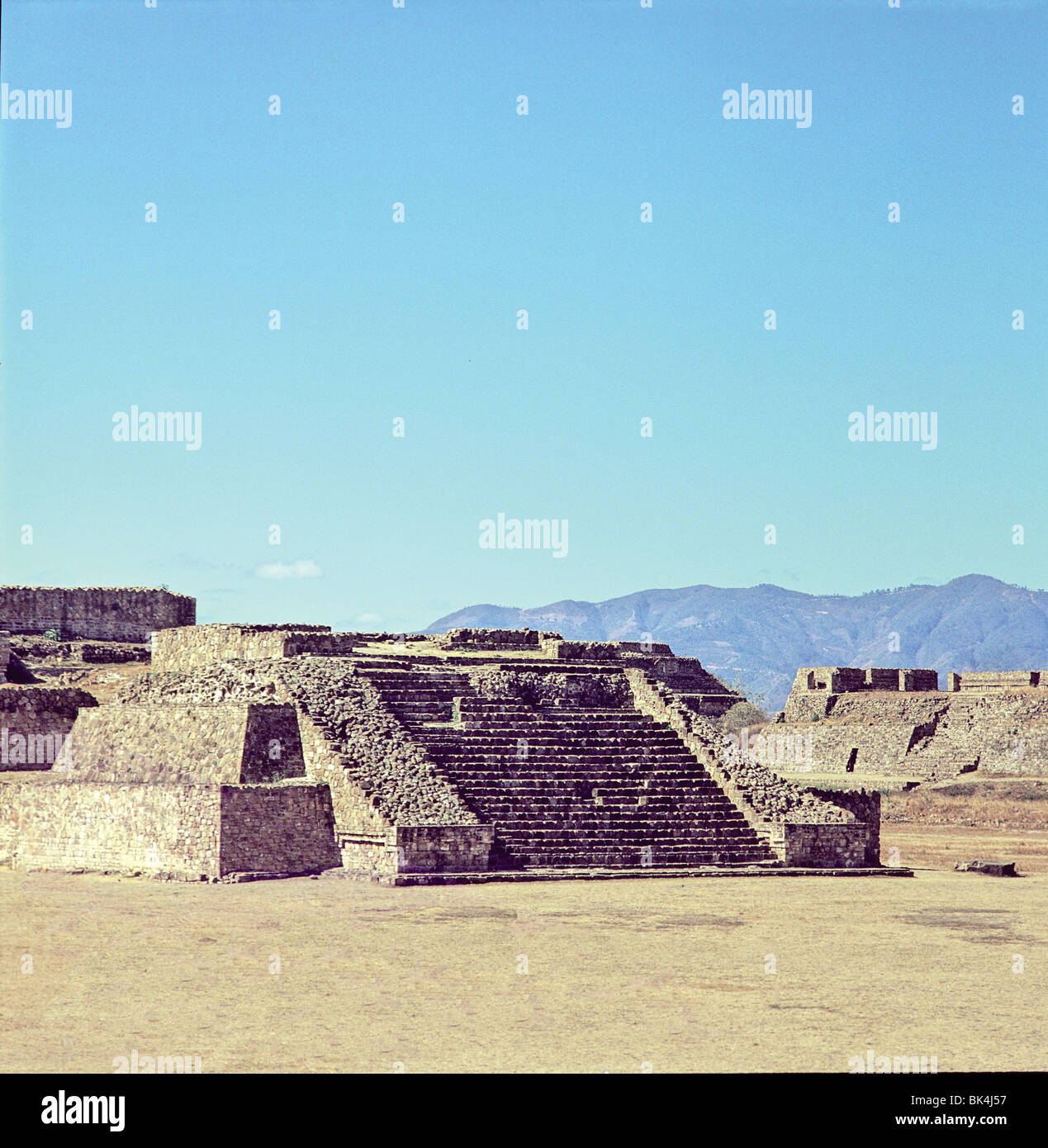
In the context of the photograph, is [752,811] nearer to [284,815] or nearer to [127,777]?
[284,815]

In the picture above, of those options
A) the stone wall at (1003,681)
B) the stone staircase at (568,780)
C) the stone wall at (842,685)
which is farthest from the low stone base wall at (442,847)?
the stone wall at (842,685)

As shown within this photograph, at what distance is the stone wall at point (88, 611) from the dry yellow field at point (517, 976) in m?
21.1

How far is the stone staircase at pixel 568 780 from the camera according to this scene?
88.0 feet

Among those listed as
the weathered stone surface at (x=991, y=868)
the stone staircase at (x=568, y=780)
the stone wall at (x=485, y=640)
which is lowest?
the weathered stone surface at (x=991, y=868)

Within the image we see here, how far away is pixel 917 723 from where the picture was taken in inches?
2227

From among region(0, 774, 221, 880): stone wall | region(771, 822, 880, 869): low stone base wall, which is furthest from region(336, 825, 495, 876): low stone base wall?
region(771, 822, 880, 869): low stone base wall

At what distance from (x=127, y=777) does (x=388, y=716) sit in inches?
174

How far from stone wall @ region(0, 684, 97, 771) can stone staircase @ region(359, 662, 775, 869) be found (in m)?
6.45

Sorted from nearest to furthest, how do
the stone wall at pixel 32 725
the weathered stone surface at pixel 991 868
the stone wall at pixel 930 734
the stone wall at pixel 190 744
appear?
the stone wall at pixel 190 744 → the weathered stone surface at pixel 991 868 → the stone wall at pixel 32 725 → the stone wall at pixel 930 734

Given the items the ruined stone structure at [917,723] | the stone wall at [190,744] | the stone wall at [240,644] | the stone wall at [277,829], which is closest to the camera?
the stone wall at [277,829]

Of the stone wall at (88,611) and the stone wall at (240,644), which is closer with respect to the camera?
the stone wall at (240,644)

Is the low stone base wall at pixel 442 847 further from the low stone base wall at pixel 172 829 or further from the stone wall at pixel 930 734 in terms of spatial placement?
the stone wall at pixel 930 734
